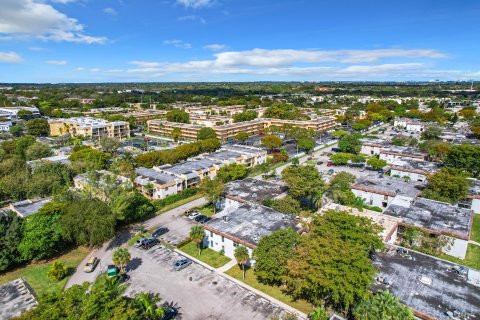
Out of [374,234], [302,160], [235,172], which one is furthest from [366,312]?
[302,160]

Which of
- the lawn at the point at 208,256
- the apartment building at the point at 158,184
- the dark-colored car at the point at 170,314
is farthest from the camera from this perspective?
the apartment building at the point at 158,184

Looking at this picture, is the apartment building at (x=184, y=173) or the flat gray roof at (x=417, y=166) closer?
the apartment building at (x=184, y=173)

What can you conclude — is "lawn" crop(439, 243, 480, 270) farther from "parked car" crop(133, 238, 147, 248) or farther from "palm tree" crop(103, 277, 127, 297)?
"parked car" crop(133, 238, 147, 248)

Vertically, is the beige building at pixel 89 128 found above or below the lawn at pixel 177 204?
above

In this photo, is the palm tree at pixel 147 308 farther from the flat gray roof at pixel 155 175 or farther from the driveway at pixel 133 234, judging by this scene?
the flat gray roof at pixel 155 175

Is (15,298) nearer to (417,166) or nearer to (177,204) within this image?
(177,204)

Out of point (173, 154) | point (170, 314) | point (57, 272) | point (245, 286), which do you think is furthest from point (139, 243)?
point (173, 154)

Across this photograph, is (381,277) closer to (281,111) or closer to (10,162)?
(10,162)

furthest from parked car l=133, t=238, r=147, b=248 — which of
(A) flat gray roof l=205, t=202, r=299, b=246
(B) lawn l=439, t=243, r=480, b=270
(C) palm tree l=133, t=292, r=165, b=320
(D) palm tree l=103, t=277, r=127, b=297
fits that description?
(B) lawn l=439, t=243, r=480, b=270

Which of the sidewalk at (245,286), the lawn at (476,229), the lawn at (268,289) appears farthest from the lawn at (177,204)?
the lawn at (476,229)
